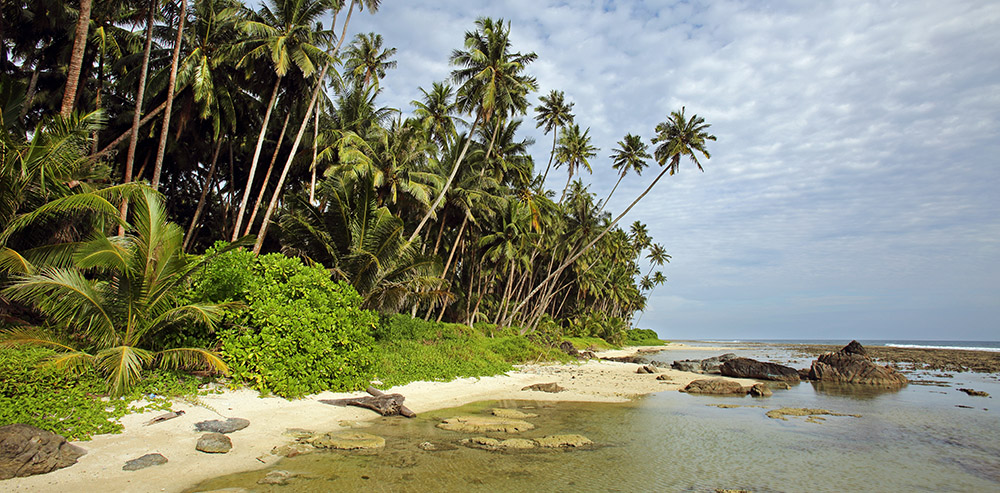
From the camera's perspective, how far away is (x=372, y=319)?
12891 millimetres

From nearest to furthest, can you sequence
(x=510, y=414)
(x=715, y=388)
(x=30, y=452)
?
(x=30, y=452) → (x=510, y=414) → (x=715, y=388)

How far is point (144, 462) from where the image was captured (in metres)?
6.26

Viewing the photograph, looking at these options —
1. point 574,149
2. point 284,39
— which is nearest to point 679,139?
point 574,149

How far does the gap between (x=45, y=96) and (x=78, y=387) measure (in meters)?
18.0

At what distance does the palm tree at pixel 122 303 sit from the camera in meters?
8.14

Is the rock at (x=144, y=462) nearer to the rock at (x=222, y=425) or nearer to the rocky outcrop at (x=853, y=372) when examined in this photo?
the rock at (x=222, y=425)

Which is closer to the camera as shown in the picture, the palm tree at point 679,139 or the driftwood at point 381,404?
the driftwood at point 381,404

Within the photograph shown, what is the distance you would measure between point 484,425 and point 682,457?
3.71m

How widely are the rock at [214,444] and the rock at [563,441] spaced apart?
4982 millimetres

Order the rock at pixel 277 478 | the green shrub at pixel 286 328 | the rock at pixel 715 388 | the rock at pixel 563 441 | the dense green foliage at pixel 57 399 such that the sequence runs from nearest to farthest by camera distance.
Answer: the rock at pixel 277 478 < the dense green foliage at pixel 57 399 < the rock at pixel 563 441 < the green shrub at pixel 286 328 < the rock at pixel 715 388

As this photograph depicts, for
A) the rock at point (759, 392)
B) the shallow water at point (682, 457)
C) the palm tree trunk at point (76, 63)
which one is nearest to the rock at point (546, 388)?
the shallow water at point (682, 457)

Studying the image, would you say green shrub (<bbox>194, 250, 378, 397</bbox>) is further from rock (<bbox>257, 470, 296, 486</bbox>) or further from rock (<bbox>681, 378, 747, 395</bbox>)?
rock (<bbox>681, 378, 747, 395</bbox>)

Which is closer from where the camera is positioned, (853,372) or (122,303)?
(122,303)

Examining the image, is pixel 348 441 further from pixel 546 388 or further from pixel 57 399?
pixel 546 388
